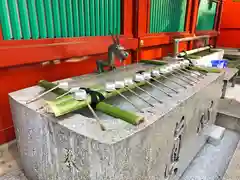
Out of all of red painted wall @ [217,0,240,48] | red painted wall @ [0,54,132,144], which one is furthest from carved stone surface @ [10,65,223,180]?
red painted wall @ [217,0,240,48]

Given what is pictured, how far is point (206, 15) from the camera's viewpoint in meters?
3.30

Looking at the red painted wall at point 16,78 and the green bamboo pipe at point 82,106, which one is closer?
the green bamboo pipe at point 82,106

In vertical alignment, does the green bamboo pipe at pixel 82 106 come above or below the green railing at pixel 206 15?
below

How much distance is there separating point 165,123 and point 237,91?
205cm

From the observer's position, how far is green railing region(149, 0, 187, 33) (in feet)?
6.68

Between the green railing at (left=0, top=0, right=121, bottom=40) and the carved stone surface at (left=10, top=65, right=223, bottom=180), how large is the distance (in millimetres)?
363

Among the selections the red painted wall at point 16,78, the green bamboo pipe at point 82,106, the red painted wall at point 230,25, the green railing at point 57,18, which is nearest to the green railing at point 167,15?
the green railing at point 57,18

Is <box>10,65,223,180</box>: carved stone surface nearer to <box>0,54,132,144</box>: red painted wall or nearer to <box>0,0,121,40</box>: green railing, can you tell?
<box>0,54,132,144</box>: red painted wall

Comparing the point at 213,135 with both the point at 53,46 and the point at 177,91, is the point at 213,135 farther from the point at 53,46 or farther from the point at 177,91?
the point at 53,46

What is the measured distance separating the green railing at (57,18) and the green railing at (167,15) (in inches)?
23.3

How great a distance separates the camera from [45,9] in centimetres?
111

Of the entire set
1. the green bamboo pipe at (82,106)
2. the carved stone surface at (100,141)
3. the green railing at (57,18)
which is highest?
the green railing at (57,18)

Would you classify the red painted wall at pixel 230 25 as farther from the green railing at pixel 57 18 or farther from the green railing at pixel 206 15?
the green railing at pixel 57 18

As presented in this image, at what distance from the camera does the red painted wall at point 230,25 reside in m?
4.04
